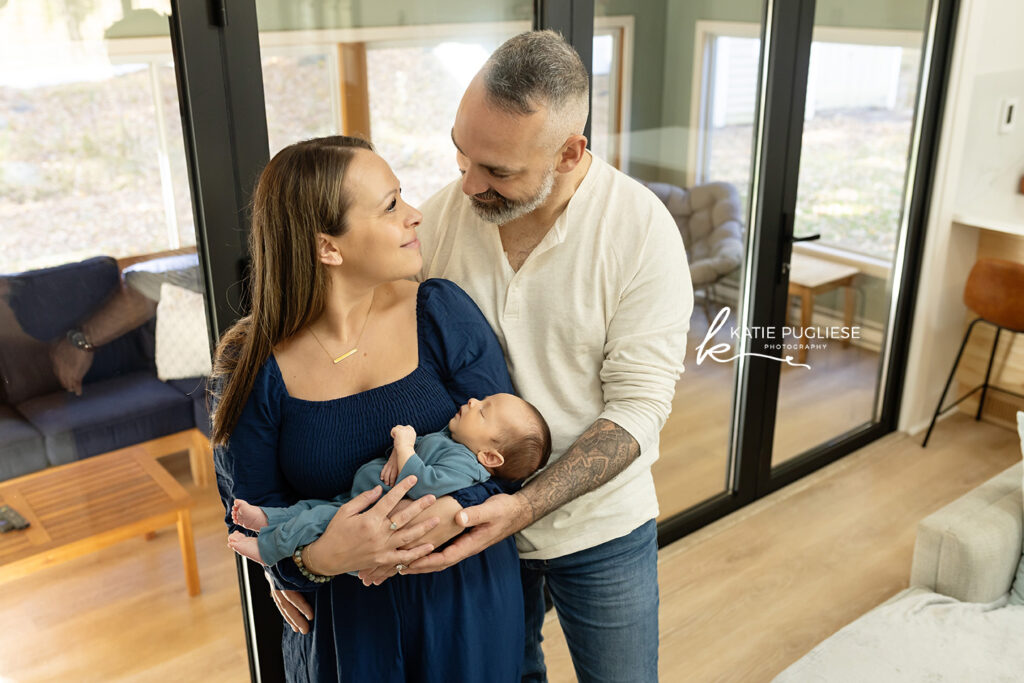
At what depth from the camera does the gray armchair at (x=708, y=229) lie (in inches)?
111

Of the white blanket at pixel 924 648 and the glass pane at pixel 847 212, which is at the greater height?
the glass pane at pixel 847 212

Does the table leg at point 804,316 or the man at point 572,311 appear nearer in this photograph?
the man at point 572,311

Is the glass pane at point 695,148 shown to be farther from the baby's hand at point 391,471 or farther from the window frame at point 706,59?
the baby's hand at point 391,471

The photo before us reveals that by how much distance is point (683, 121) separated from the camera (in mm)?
2711

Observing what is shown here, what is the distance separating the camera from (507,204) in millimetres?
1573

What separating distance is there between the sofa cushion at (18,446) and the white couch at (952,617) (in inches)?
62.9

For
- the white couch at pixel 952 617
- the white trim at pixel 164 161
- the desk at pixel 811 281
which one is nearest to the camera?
the white trim at pixel 164 161

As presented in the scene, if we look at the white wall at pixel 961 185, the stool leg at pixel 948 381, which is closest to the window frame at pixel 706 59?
the white wall at pixel 961 185

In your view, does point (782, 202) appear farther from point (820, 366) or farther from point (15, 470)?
point (15, 470)

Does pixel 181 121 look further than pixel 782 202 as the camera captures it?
No

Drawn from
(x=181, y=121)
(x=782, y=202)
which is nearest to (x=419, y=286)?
(x=181, y=121)

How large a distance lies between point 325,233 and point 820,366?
103 inches

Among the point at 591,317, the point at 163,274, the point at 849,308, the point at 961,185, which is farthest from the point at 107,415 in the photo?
the point at 961,185

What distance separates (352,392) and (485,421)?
223 millimetres
